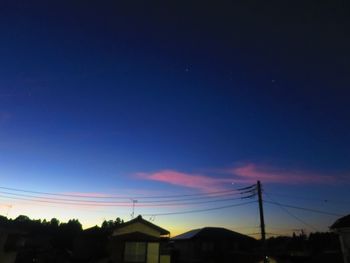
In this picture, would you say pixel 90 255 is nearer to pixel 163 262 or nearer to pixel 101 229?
pixel 101 229

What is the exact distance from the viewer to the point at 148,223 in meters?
38.9

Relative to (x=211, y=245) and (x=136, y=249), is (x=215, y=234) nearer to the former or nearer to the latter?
(x=211, y=245)

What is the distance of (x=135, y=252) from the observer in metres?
33.6

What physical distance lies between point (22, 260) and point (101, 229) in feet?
34.2

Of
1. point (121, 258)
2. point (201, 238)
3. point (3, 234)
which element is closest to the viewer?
point (3, 234)

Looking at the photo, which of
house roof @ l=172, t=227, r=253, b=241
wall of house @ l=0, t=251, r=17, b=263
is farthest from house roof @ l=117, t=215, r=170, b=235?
house roof @ l=172, t=227, r=253, b=241

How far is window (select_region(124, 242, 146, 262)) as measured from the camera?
3338 centimetres

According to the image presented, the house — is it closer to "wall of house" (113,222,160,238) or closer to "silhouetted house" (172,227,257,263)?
"wall of house" (113,222,160,238)

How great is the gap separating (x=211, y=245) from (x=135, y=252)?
22.8 m

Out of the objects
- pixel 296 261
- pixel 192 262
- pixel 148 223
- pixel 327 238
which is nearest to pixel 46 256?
pixel 148 223

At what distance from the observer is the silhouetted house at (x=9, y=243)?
27203mm

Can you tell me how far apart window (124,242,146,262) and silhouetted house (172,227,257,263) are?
16.8 metres

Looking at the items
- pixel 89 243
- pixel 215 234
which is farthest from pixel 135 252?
pixel 215 234

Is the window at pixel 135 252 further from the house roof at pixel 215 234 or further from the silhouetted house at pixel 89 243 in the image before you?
the house roof at pixel 215 234
